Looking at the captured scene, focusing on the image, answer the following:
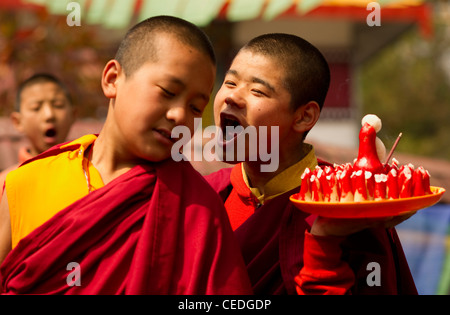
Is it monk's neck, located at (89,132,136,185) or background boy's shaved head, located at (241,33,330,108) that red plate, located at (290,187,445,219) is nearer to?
monk's neck, located at (89,132,136,185)

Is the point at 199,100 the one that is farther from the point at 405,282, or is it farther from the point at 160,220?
the point at 405,282

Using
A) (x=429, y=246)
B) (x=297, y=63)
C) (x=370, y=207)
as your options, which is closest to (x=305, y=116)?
(x=297, y=63)

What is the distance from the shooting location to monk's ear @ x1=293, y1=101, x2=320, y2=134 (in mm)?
2607

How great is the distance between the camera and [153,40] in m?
2.10

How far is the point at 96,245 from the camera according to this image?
6.52ft

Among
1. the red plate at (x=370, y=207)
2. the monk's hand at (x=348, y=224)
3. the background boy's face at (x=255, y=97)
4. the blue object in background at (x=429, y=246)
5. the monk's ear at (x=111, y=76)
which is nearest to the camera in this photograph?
the red plate at (x=370, y=207)

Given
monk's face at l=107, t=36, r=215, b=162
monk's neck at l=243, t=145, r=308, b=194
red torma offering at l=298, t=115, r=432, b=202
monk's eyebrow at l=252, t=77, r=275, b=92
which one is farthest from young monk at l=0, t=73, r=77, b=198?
red torma offering at l=298, t=115, r=432, b=202

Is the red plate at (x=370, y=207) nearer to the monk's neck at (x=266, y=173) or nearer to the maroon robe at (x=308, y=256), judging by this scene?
the maroon robe at (x=308, y=256)

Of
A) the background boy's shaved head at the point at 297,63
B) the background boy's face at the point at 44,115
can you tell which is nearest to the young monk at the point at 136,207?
the background boy's shaved head at the point at 297,63

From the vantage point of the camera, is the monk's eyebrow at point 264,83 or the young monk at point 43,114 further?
the young monk at point 43,114

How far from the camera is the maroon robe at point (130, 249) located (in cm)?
195

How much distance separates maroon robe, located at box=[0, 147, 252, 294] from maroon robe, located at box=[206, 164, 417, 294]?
0.23 metres

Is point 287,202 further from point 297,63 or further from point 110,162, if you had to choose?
point 110,162
